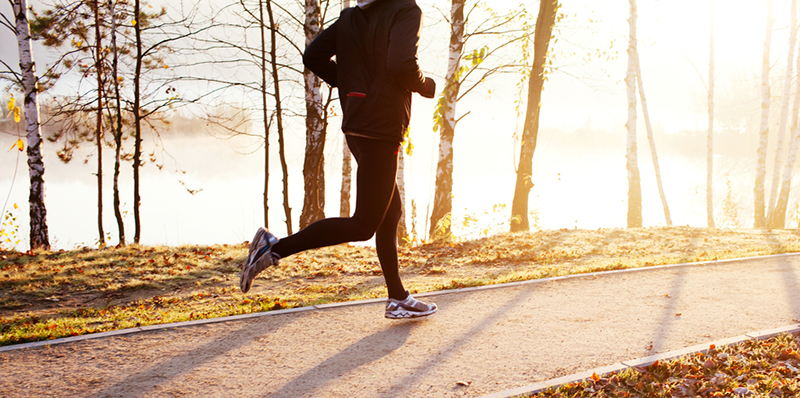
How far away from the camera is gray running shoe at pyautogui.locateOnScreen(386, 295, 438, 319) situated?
3.37m

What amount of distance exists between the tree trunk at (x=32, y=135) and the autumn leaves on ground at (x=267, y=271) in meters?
2.54

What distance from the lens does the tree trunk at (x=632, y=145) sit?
1394 cm

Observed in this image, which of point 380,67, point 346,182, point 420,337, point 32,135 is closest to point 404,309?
point 420,337

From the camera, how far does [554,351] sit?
2945 millimetres

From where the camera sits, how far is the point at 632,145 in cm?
1410

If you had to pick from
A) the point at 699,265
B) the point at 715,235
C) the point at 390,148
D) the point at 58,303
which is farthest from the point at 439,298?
the point at 715,235

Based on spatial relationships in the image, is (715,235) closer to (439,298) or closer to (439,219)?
(439,219)

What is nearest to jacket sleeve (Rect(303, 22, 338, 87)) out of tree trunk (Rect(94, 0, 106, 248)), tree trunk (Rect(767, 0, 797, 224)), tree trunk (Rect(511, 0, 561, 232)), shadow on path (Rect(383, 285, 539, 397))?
shadow on path (Rect(383, 285, 539, 397))

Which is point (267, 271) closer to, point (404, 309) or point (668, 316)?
point (404, 309)

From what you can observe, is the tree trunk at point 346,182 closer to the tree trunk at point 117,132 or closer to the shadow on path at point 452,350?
the tree trunk at point 117,132

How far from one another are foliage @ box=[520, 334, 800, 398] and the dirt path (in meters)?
0.16

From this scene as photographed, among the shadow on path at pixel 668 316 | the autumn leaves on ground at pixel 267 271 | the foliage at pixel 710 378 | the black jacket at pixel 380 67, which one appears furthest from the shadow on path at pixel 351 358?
the shadow on path at pixel 668 316

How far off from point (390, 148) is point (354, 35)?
717mm

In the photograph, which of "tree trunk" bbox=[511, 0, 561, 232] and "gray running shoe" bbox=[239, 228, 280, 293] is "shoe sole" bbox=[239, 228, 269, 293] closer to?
"gray running shoe" bbox=[239, 228, 280, 293]
